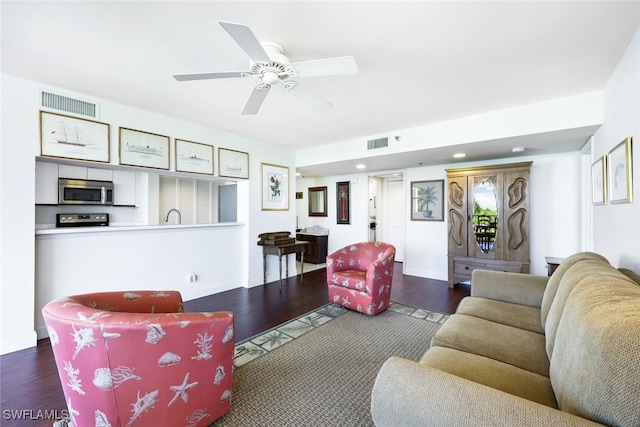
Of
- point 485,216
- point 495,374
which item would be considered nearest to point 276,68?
point 495,374

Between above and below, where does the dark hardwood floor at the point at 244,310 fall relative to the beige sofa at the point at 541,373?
below

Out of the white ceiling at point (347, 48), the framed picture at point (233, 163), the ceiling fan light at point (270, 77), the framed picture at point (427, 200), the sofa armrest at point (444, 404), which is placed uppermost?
the white ceiling at point (347, 48)

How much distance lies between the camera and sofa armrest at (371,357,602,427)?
86cm

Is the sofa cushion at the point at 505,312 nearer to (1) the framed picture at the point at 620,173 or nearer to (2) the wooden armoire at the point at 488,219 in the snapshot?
(1) the framed picture at the point at 620,173

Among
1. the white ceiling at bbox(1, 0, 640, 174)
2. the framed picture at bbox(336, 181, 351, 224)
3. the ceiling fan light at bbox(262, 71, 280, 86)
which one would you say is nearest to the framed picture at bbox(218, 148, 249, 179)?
the white ceiling at bbox(1, 0, 640, 174)

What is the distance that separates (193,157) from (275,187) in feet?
4.83

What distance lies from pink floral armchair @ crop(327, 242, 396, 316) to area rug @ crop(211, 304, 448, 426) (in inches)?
6.1

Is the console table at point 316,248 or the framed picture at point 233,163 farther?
the console table at point 316,248

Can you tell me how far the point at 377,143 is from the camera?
4.16 m

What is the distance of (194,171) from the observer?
372 centimetres

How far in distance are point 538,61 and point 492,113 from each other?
1.09 m

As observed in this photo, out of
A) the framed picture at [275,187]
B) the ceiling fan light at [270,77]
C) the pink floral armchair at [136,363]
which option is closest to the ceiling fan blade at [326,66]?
the ceiling fan light at [270,77]

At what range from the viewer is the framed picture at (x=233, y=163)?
4.03 meters

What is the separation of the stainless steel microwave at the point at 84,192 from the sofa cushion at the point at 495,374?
4.76 meters
